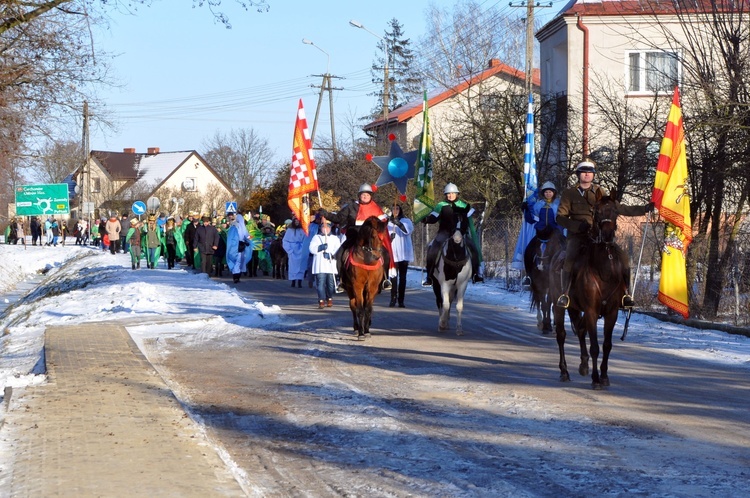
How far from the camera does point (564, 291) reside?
11.8 metres

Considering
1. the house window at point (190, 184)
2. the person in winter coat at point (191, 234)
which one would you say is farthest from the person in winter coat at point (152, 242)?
the house window at point (190, 184)

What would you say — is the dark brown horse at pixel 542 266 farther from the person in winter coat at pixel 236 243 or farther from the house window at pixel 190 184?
the house window at pixel 190 184

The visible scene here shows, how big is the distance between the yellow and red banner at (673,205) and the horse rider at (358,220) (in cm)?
412

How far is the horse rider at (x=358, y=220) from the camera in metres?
16.4

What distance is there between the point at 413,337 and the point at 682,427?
733cm

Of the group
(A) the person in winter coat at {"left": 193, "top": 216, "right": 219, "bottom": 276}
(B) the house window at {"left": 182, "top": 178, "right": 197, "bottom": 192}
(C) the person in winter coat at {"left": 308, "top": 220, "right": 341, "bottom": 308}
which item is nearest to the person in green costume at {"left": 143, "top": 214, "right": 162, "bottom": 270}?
(A) the person in winter coat at {"left": 193, "top": 216, "right": 219, "bottom": 276}

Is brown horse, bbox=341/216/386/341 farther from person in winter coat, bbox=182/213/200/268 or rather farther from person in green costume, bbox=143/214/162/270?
person in green costume, bbox=143/214/162/270

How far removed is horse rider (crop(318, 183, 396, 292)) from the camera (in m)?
16.4

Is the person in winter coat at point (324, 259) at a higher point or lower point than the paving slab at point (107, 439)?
higher

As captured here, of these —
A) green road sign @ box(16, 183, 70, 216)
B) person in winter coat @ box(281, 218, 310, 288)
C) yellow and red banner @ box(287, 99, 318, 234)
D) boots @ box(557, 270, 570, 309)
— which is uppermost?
green road sign @ box(16, 183, 70, 216)

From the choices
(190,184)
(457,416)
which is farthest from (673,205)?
(190,184)

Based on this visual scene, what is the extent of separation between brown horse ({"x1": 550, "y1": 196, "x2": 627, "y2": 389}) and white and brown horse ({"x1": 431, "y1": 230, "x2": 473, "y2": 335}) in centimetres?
465

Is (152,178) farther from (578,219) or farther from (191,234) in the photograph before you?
(578,219)

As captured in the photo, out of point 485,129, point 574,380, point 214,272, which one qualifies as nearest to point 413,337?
point 574,380
